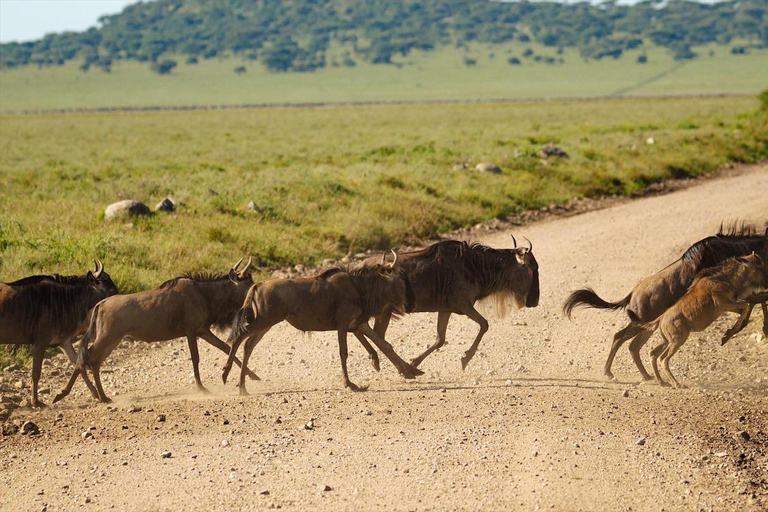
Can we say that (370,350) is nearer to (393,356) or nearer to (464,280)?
(393,356)

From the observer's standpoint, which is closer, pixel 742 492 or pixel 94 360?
pixel 742 492

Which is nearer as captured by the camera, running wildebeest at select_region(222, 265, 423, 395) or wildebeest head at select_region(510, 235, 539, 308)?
running wildebeest at select_region(222, 265, 423, 395)

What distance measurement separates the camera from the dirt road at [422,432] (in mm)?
6234

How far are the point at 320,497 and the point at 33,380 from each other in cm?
344

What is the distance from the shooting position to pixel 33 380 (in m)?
8.29

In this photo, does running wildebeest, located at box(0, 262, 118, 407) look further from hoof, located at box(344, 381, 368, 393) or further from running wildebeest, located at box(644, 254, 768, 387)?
running wildebeest, located at box(644, 254, 768, 387)

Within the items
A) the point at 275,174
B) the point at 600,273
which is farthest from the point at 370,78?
the point at 600,273

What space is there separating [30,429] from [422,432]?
314 centimetres

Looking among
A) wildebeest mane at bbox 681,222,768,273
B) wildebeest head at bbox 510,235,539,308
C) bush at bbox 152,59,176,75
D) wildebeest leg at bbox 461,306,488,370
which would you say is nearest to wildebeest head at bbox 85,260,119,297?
wildebeest leg at bbox 461,306,488,370

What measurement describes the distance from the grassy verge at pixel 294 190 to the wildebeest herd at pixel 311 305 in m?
3.02

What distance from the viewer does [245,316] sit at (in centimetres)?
844

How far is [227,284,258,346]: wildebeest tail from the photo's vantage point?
332 inches

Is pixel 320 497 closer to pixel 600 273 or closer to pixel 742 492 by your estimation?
pixel 742 492

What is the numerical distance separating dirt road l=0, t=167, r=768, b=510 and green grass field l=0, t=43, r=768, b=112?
102 meters
